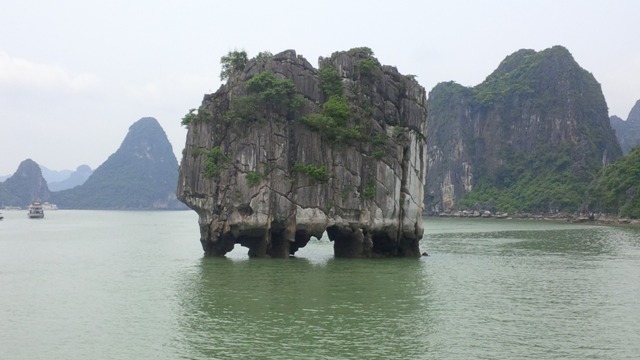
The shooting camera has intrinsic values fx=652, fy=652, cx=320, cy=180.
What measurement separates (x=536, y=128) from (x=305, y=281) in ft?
450

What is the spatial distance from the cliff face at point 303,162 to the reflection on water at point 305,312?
4172mm

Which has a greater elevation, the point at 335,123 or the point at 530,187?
the point at 530,187

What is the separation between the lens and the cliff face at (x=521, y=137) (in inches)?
5581

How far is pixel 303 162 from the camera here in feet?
124

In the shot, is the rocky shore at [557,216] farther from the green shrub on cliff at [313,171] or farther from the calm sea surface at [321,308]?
the green shrub on cliff at [313,171]

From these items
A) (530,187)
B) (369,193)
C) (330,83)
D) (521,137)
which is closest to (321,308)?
(369,193)

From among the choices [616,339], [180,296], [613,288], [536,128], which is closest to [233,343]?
[180,296]

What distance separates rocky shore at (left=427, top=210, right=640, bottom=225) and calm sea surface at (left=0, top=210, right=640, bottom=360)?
58491 millimetres

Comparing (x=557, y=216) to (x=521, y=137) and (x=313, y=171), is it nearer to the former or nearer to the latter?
Answer: (x=521, y=137)

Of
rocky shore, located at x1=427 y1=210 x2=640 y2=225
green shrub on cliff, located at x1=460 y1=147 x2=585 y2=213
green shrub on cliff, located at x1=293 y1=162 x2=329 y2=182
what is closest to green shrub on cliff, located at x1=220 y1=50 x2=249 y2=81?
green shrub on cliff, located at x1=293 y1=162 x2=329 y2=182

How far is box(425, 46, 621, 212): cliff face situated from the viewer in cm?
14175

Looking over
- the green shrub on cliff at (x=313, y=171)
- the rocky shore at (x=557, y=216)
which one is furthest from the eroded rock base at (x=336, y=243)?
the rocky shore at (x=557, y=216)

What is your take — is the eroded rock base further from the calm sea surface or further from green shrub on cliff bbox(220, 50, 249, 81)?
green shrub on cliff bbox(220, 50, 249, 81)

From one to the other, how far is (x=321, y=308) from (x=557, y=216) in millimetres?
105420
